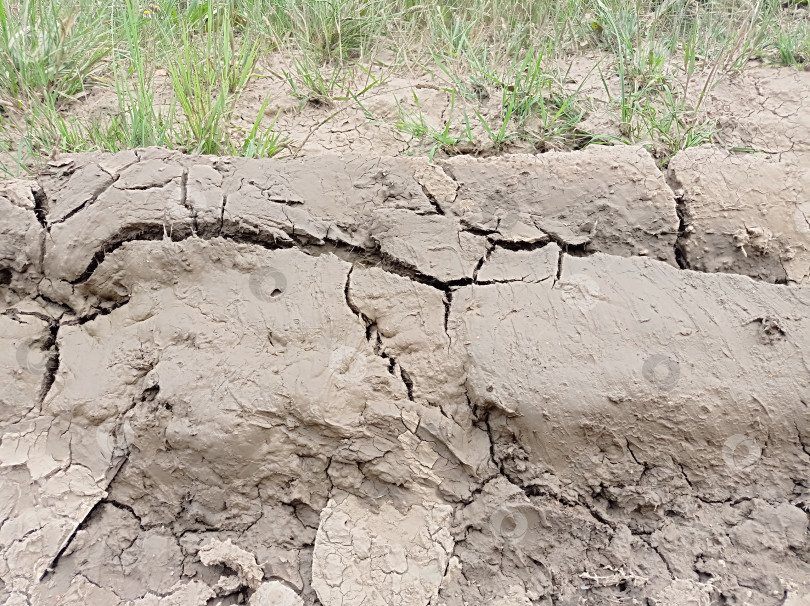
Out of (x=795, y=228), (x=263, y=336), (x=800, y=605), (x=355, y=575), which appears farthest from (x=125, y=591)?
(x=795, y=228)

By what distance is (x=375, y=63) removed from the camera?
110 inches

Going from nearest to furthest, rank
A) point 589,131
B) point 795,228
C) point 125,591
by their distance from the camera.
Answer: point 125,591, point 795,228, point 589,131

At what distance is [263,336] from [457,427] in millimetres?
596

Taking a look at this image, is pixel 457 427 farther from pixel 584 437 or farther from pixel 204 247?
pixel 204 247

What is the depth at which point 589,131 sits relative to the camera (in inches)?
91.2

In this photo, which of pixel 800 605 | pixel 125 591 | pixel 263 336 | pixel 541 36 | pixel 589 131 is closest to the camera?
pixel 800 605
